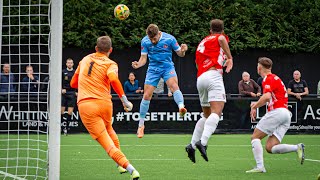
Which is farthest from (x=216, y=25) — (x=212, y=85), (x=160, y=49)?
(x=160, y=49)

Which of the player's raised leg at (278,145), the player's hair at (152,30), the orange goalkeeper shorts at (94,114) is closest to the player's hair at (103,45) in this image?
the orange goalkeeper shorts at (94,114)

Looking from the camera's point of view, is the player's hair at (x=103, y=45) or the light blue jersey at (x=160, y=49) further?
the light blue jersey at (x=160, y=49)

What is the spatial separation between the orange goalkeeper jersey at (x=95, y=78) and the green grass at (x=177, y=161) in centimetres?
158

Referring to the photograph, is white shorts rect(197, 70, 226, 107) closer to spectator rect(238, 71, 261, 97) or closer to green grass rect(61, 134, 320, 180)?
green grass rect(61, 134, 320, 180)

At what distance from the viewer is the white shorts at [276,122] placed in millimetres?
12969

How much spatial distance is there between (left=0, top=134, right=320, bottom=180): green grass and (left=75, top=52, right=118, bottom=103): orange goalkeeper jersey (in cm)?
158

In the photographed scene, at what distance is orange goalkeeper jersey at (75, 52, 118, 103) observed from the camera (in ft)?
36.9

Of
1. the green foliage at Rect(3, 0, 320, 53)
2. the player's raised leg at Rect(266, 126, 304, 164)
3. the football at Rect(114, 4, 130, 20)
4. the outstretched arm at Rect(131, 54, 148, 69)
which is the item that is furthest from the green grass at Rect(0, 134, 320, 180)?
the green foliage at Rect(3, 0, 320, 53)

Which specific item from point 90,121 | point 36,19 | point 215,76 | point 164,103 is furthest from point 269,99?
point 36,19

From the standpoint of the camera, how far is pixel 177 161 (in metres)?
15.2

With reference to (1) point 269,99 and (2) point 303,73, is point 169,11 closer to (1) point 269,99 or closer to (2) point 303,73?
(2) point 303,73

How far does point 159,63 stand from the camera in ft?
54.1

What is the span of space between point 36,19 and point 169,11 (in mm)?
5273

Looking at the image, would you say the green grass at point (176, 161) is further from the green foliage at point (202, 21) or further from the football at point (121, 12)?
the green foliage at point (202, 21)
